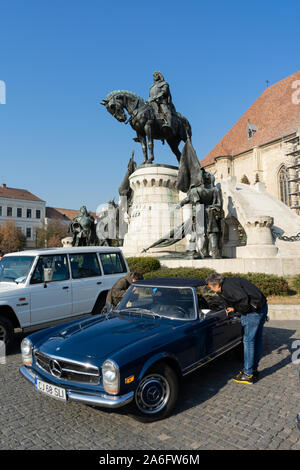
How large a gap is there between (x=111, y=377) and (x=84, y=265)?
13.5 ft

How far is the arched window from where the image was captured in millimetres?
35719

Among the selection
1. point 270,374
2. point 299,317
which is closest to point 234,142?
point 299,317

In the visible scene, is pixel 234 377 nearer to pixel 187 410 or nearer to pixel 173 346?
pixel 187 410

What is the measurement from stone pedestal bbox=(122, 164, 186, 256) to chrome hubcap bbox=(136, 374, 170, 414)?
13239 millimetres

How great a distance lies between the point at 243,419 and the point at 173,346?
38.5 inches

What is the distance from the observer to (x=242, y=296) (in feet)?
13.0

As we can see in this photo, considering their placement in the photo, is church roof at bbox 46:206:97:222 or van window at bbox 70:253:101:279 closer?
van window at bbox 70:253:101:279

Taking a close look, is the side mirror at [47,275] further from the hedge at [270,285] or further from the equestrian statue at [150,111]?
the equestrian statue at [150,111]

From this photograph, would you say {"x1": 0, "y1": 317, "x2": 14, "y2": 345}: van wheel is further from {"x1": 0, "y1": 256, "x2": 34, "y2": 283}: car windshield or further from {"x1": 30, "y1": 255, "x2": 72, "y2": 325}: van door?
{"x1": 0, "y1": 256, "x2": 34, "y2": 283}: car windshield

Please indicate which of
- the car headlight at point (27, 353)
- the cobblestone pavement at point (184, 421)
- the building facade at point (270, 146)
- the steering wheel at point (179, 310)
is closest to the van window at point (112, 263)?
the cobblestone pavement at point (184, 421)

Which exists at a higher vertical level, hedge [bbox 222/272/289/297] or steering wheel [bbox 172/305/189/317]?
steering wheel [bbox 172/305/189/317]

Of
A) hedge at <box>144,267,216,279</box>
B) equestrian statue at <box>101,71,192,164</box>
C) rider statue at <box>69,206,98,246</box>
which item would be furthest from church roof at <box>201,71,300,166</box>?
hedge at <box>144,267,216,279</box>

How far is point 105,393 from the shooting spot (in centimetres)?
282
